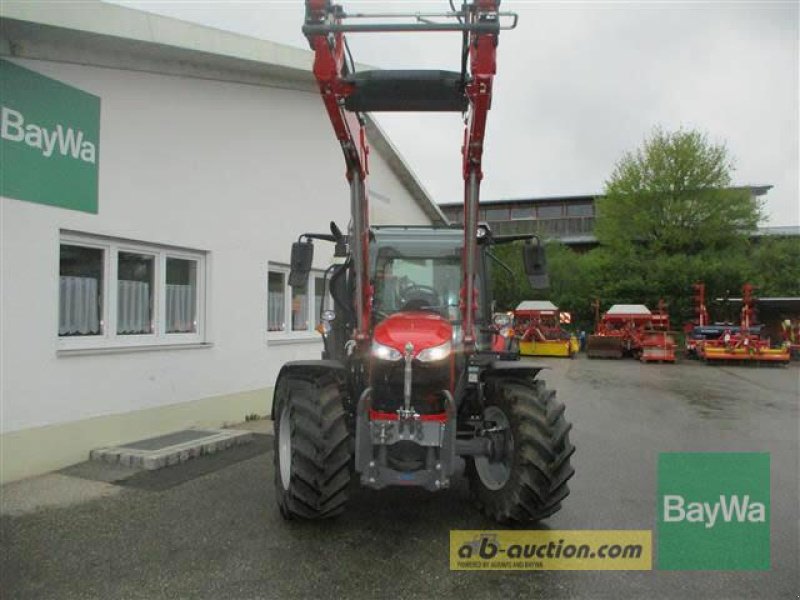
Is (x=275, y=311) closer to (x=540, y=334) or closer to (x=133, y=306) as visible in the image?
(x=133, y=306)

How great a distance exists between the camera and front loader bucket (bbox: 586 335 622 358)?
25.2m

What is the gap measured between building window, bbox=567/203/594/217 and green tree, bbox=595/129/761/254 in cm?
1503

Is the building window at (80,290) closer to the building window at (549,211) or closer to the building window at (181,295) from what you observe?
the building window at (181,295)

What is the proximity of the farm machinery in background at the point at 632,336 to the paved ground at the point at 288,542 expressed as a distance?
16792mm

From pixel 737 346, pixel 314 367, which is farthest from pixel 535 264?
pixel 737 346

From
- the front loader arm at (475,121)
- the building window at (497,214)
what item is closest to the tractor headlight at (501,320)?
the front loader arm at (475,121)

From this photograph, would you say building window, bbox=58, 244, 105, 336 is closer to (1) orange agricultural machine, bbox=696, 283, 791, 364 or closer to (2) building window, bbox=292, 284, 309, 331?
(2) building window, bbox=292, 284, 309, 331

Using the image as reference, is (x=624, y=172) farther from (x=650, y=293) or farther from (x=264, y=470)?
(x=264, y=470)

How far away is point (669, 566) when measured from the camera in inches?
165

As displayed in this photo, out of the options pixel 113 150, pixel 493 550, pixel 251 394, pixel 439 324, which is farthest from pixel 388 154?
pixel 493 550

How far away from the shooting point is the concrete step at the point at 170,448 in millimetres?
6289

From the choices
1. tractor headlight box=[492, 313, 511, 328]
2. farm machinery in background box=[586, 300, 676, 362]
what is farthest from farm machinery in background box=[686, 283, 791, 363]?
tractor headlight box=[492, 313, 511, 328]

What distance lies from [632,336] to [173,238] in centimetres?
2172

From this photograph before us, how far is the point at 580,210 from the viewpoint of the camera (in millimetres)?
47625
